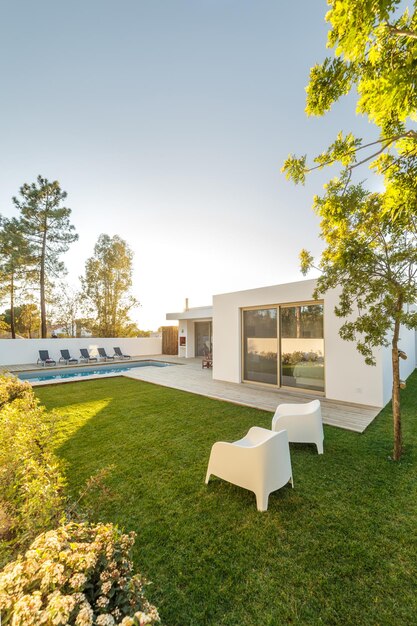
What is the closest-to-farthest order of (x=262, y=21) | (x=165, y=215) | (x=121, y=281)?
(x=262, y=21), (x=165, y=215), (x=121, y=281)

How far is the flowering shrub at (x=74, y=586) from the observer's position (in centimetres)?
98

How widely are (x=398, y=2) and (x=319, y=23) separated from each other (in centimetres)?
281

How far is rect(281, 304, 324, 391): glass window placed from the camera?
725 cm

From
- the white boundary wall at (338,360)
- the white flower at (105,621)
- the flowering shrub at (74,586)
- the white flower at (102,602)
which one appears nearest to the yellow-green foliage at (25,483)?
the flowering shrub at (74,586)

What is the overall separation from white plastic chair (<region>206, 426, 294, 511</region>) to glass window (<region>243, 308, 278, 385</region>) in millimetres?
5121

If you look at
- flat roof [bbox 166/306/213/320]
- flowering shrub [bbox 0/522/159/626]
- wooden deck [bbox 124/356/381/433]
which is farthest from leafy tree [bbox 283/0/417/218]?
flat roof [bbox 166/306/213/320]

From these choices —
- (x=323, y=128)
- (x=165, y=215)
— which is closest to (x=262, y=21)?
(x=323, y=128)

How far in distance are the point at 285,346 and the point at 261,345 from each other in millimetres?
890

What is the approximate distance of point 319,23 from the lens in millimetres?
4340

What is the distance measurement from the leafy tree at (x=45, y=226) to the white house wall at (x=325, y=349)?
15.0m

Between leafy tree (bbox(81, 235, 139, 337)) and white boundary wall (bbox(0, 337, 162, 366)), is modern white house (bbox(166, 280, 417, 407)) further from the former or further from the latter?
leafy tree (bbox(81, 235, 139, 337))

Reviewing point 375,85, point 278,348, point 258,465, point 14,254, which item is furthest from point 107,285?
point 375,85

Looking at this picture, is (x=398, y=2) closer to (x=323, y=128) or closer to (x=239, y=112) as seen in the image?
(x=323, y=128)

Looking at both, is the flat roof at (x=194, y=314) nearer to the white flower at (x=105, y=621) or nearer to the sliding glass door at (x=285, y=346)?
the sliding glass door at (x=285, y=346)
